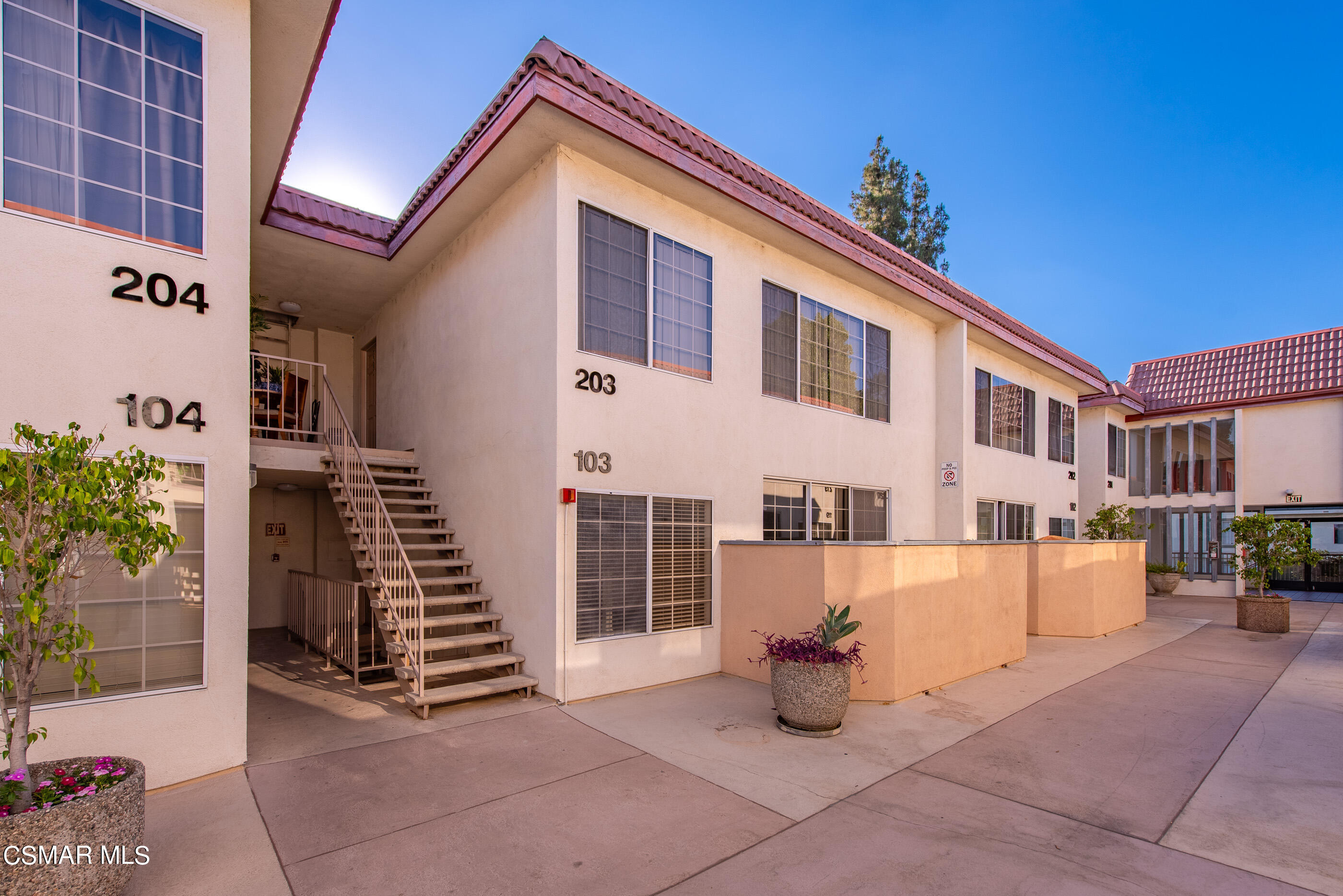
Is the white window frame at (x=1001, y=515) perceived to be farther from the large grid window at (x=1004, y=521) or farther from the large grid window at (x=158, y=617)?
the large grid window at (x=158, y=617)

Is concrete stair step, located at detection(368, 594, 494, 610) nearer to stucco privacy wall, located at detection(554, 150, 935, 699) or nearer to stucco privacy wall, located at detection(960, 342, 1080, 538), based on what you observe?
stucco privacy wall, located at detection(554, 150, 935, 699)

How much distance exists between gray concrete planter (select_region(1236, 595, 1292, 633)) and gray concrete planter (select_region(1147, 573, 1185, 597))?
697 cm

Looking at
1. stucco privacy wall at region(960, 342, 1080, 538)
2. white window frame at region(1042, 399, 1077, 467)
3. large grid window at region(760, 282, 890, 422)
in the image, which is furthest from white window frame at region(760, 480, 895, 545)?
white window frame at region(1042, 399, 1077, 467)

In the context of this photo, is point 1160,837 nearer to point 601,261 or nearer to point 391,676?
point 601,261

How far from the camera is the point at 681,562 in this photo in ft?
25.8

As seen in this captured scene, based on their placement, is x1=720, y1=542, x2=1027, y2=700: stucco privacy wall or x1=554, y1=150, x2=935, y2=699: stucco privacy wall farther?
x1=720, y1=542, x2=1027, y2=700: stucco privacy wall

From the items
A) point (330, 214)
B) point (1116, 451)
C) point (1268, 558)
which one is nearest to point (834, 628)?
point (330, 214)

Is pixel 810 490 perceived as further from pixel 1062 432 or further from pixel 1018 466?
pixel 1062 432

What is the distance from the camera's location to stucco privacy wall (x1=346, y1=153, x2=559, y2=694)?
22.6ft

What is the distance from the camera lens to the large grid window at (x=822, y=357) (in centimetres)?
927

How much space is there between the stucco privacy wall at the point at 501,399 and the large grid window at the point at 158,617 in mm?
2944

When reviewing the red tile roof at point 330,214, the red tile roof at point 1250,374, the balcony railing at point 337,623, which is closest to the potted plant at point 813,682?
the balcony railing at point 337,623

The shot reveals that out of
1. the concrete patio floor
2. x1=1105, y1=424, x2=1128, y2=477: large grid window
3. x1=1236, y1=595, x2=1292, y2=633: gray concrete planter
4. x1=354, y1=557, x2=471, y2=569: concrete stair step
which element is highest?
x1=1105, y1=424, x2=1128, y2=477: large grid window

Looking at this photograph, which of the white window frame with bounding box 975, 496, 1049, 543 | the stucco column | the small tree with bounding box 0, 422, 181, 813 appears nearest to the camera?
the small tree with bounding box 0, 422, 181, 813
